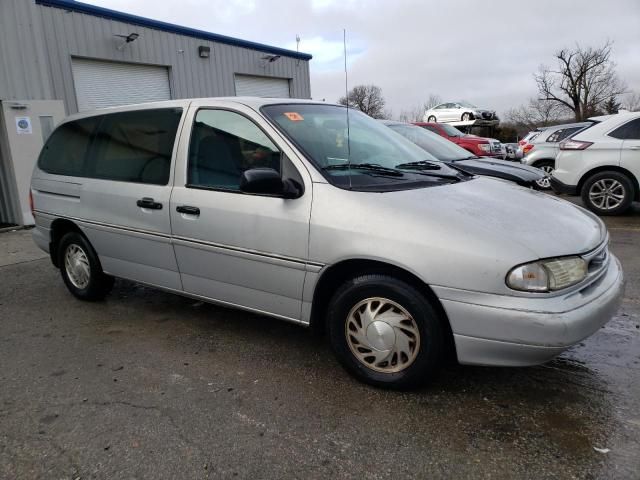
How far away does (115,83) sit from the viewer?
38.4 ft

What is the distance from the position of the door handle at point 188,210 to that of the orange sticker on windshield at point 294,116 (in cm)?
89

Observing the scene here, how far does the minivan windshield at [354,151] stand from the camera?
121 inches

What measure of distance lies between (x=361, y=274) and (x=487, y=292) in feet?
2.40

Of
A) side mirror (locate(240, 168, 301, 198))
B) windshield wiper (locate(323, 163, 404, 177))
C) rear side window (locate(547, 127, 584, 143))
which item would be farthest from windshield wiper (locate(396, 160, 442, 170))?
rear side window (locate(547, 127, 584, 143))

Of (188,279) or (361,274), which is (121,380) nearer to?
(188,279)

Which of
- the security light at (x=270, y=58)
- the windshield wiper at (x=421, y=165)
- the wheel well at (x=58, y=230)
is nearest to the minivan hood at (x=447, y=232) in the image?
the windshield wiper at (x=421, y=165)

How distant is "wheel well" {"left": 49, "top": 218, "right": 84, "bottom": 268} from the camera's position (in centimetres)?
459

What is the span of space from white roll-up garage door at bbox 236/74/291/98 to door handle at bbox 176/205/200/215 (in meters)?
12.4

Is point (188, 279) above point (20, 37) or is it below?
below

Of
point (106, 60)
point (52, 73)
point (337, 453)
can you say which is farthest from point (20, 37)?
point (337, 453)

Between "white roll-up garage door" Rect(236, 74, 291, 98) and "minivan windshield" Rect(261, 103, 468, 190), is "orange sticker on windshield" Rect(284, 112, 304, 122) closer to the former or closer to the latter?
"minivan windshield" Rect(261, 103, 468, 190)

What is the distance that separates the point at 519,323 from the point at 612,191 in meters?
7.10

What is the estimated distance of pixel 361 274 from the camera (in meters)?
2.89

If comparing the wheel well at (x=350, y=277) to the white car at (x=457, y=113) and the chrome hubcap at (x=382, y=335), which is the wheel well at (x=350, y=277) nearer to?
the chrome hubcap at (x=382, y=335)
